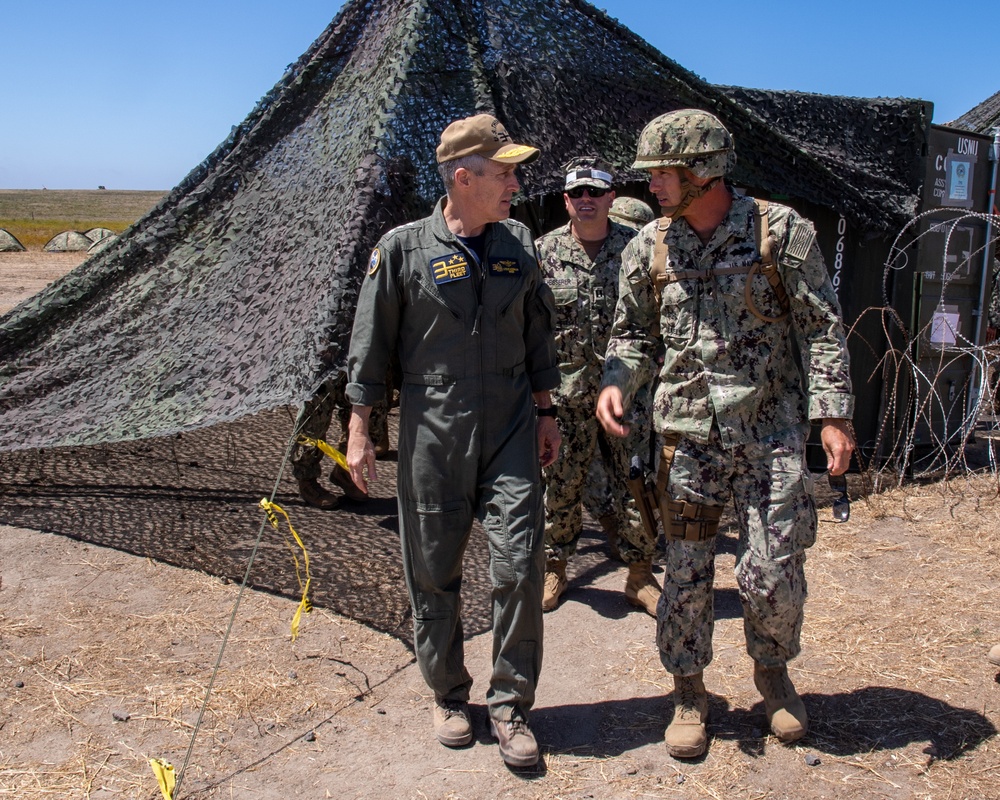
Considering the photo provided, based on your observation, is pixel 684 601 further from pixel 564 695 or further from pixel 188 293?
pixel 188 293

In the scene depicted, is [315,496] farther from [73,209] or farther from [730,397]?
[73,209]

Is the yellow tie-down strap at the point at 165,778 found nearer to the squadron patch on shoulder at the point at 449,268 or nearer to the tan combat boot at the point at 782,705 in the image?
the squadron patch on shoulder at the point at 449,268

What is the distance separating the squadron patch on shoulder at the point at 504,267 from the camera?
3.17 m

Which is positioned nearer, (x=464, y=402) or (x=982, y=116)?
(x=464, y=402)

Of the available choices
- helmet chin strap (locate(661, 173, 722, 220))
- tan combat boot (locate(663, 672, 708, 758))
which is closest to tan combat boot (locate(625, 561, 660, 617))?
tan combat boot (locate(663, 672, 708, 758))

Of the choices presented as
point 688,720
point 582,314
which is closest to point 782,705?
point 688,720

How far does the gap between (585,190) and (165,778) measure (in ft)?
9.56

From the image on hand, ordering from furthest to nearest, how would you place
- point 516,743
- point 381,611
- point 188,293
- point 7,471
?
point 7,471 < point 188,293 < point 381,611 < point 516,743

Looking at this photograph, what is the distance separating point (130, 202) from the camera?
103 metres

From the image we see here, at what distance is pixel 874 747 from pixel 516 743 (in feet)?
3.92

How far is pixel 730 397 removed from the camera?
307 cm

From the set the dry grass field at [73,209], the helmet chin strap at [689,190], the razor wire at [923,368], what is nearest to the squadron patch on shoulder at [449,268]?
the helmet chin strap at [689,190]

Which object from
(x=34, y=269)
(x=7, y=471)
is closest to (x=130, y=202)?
(x=34, y=269)

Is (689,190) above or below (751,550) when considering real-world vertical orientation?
above
